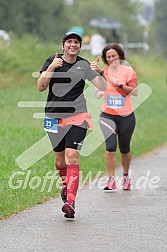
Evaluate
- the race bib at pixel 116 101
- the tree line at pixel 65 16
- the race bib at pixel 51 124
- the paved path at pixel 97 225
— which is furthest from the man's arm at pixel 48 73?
the tree line at pixel 65 16

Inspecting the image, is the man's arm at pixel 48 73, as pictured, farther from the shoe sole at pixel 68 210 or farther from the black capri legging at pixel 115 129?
the black capri legging at pixel 115 129

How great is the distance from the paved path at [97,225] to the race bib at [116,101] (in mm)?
1153

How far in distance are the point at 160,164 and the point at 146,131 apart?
607 centimetres

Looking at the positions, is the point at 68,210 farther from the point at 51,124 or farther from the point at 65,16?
the point at 65,16

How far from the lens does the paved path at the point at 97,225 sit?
8.29 m

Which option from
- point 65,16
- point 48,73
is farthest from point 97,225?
point 65,16

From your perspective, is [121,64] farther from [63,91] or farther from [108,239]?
[108,239]

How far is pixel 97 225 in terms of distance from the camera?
9.41 m

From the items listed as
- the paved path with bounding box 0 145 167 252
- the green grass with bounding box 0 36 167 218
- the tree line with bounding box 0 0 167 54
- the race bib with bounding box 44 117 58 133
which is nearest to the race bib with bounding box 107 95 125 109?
the paved path with bounding box 0 145 167 252

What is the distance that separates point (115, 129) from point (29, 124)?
8196 millimetres

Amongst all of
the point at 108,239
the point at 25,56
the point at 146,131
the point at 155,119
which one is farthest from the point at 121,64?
the point at 25,56

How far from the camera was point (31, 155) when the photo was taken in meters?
15.3

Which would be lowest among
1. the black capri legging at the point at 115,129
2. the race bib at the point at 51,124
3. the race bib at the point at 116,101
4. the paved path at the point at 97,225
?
the paved path at the point at 97,225

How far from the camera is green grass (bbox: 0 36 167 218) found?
1170cm
